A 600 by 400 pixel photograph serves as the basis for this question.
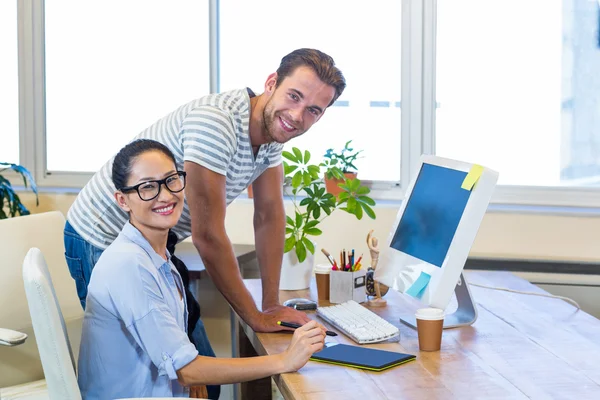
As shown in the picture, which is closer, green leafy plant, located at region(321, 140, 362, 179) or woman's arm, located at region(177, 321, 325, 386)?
woman's arm, located at region(177, 321, 325, 386)

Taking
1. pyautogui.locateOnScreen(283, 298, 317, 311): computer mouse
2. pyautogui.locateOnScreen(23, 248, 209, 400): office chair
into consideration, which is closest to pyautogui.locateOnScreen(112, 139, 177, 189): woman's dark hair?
pyautogui.locateOnScreen(23, 248, 209, 400): office chair

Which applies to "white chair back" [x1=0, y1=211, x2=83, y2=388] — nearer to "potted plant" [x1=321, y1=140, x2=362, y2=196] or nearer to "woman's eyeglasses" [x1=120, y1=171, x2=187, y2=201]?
"woman's eyeglasses" [x1=120, y1=171, x2=187, y2=201]

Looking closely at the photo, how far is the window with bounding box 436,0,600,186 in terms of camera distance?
127 inches

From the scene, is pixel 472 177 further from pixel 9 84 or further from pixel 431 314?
pixel 9 84

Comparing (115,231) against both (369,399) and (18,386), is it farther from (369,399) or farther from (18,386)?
(369,399)

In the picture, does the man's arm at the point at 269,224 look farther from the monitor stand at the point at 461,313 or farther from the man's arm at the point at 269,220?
the monitor stand at the point at 461,313

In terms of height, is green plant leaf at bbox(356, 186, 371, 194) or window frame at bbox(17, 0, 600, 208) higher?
window frame at bbox(17, 0, 600, 208)

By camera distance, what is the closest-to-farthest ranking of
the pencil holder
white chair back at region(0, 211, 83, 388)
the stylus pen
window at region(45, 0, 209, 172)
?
the stylus pen < the pencil holder < white chair back at region(0, 211, 83, 388) < window at region(45, 0, 209, 172)

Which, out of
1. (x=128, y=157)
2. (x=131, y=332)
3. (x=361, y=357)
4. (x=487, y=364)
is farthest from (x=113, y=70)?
(x=487, y=364)

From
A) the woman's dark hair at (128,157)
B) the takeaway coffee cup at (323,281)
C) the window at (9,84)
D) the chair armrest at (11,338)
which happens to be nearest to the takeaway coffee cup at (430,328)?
the takeaway coffee cup at (323,281)

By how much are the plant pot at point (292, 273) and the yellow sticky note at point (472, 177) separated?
0.76 metres

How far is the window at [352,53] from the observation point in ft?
11.2

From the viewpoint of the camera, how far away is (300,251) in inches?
99.3

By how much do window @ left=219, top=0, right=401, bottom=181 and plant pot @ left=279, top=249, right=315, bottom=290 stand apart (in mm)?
1033
